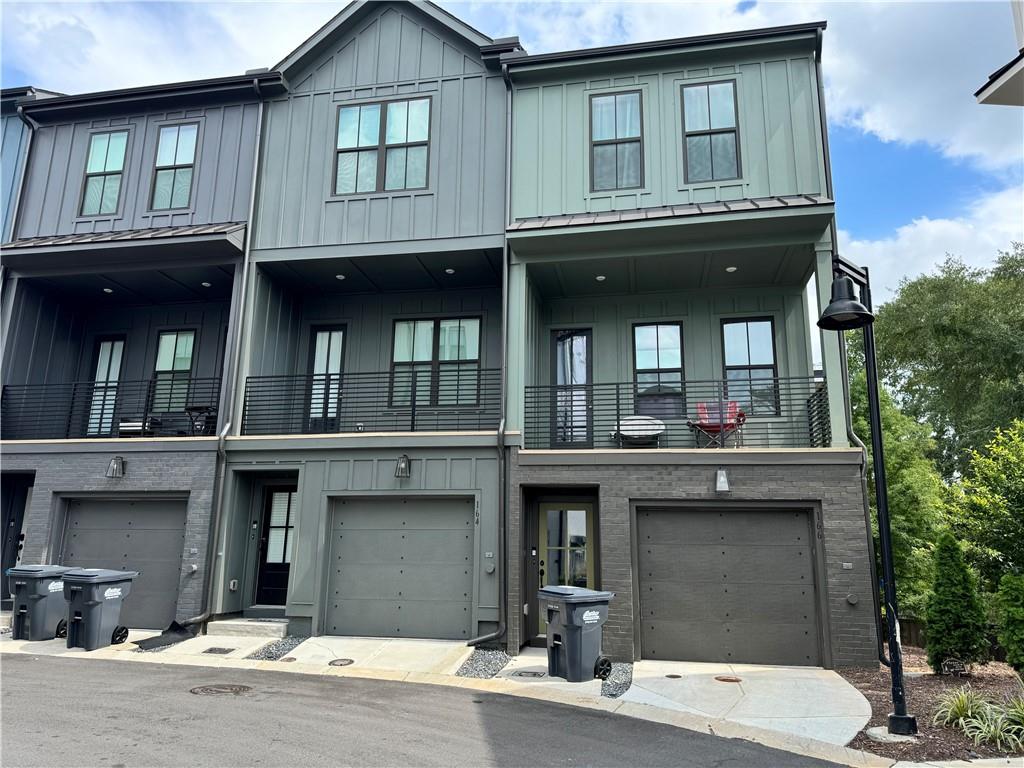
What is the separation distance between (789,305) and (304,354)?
8700mm

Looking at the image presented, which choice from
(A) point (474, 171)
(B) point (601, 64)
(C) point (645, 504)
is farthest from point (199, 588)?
(B) point (601, 64)

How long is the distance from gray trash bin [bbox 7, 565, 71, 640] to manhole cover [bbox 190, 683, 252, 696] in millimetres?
4011

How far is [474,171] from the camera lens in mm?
11281

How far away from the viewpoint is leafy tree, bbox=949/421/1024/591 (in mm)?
8914

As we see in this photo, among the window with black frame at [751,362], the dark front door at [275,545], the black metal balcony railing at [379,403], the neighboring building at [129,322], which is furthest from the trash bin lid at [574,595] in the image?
the neighboring building at [129,322]

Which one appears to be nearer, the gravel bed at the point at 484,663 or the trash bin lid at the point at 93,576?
the gravel bed at the point at 484,663

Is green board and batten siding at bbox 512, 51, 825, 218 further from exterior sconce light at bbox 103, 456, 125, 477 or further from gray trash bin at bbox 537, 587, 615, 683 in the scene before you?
exterior sconce light at bbox 103, 456, 125, 477

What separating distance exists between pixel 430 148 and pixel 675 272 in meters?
4.64

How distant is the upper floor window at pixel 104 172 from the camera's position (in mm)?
12562

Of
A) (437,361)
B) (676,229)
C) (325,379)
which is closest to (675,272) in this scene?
(676,229)

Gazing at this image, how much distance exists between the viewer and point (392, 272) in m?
11.9

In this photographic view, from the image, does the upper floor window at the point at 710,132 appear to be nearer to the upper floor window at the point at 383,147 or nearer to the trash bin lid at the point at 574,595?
the upper floor window at the point at 383,147

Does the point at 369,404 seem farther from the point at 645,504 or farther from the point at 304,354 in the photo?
the point at 645,504

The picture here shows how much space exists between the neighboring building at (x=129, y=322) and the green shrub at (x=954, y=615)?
10.1 m
